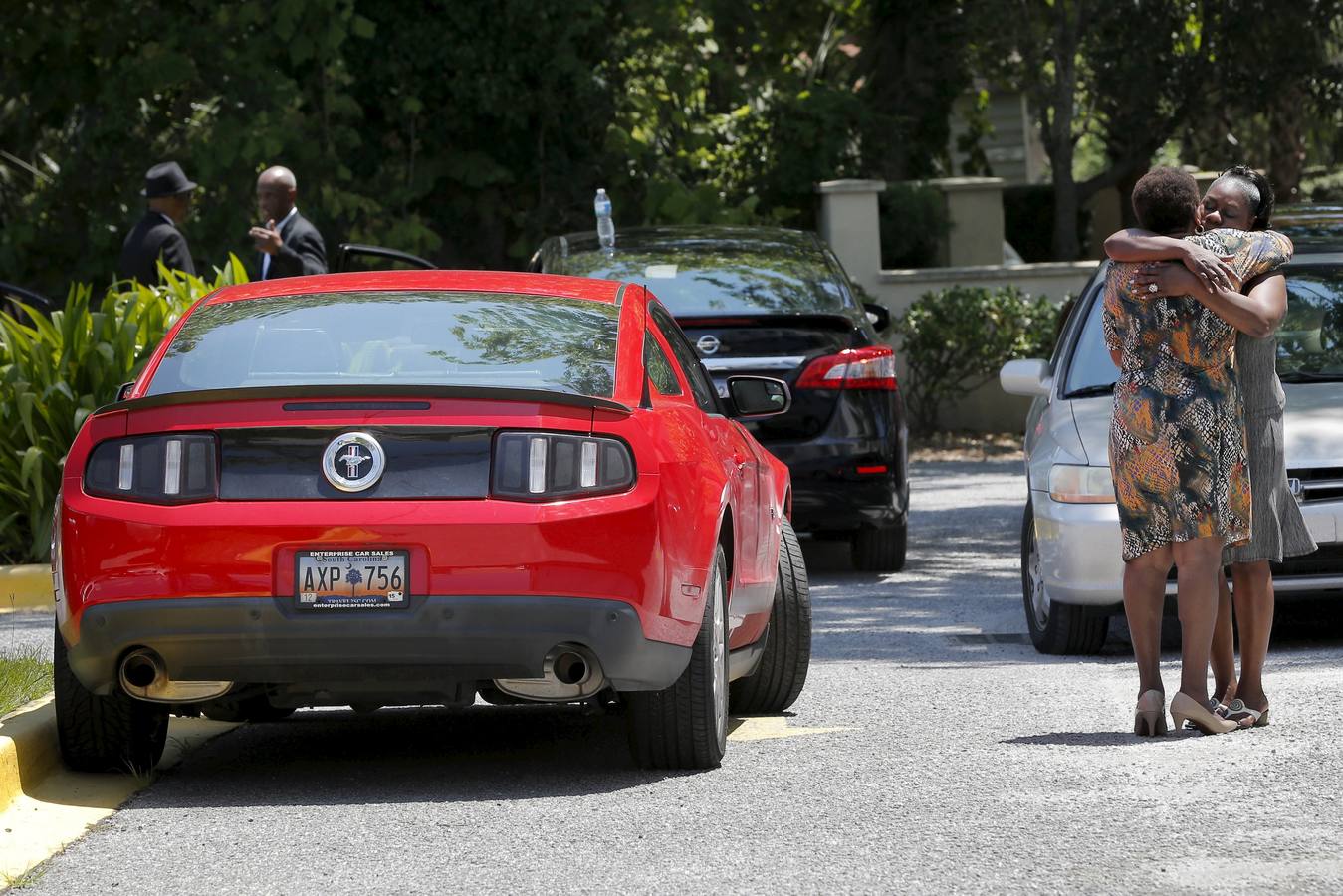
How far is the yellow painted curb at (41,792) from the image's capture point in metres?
5.58

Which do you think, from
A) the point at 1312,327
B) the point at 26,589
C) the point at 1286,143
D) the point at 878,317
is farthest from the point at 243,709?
the point at 1286,143

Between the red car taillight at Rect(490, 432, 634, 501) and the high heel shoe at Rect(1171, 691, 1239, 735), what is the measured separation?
1.82 metres

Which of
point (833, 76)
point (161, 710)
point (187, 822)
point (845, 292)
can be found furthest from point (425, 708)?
point (833, 76)

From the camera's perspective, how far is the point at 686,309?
11.1m

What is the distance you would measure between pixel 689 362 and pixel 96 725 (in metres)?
2.29

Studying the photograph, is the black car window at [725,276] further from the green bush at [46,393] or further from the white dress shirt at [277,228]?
the green bush at [46,393]

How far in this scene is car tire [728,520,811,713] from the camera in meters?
7.36

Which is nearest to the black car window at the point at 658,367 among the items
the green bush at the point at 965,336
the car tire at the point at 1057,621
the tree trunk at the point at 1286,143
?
the car tire at the point at 1057,621

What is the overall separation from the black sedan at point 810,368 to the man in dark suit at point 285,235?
5.00 ft

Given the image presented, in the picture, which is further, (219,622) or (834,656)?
(834,656)

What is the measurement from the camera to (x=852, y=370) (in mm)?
11062

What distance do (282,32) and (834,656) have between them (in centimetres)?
1231

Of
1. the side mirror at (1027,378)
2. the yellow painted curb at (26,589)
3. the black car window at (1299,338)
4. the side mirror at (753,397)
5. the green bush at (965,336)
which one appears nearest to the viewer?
the side mirror at (753,397)

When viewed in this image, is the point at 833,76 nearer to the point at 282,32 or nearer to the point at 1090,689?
the point at 282,32
